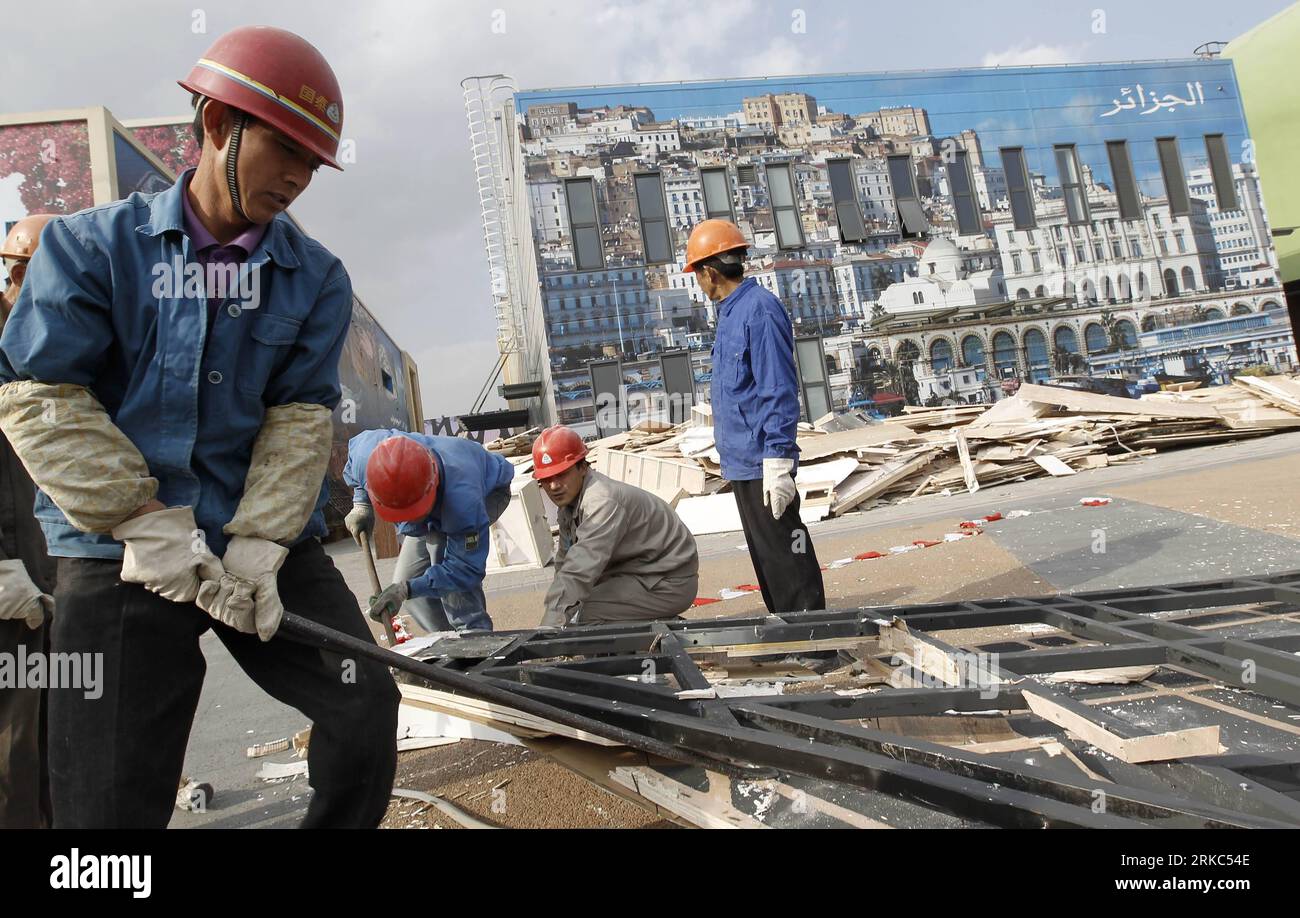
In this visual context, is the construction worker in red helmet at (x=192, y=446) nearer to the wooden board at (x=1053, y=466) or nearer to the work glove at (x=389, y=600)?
the work glove at (x=389, y=600)

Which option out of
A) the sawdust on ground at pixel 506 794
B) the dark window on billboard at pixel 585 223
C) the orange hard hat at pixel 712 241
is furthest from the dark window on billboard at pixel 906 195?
the sawdust on ground at pixel 506 794

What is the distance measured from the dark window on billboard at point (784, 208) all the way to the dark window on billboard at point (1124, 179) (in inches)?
280

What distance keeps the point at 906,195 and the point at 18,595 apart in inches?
637

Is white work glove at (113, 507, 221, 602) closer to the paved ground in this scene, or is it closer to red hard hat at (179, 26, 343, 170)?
red hard hat at (179, 26, 343, 170)

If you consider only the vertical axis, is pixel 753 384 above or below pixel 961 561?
above

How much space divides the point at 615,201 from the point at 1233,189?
13607 mm

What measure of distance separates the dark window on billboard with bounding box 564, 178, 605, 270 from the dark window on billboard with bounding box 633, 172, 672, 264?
3.00ft

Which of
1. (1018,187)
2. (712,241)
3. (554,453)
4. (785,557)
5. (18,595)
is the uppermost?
(1018,187)

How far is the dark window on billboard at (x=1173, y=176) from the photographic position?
17000 mm

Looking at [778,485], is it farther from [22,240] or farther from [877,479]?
[877,479]

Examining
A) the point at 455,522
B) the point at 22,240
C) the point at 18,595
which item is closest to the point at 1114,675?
the point at 455,522

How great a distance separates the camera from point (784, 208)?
610 inches

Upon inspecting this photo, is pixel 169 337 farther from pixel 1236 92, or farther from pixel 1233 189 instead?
pixel 1236 92

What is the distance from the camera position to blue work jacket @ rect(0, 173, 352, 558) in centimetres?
163
